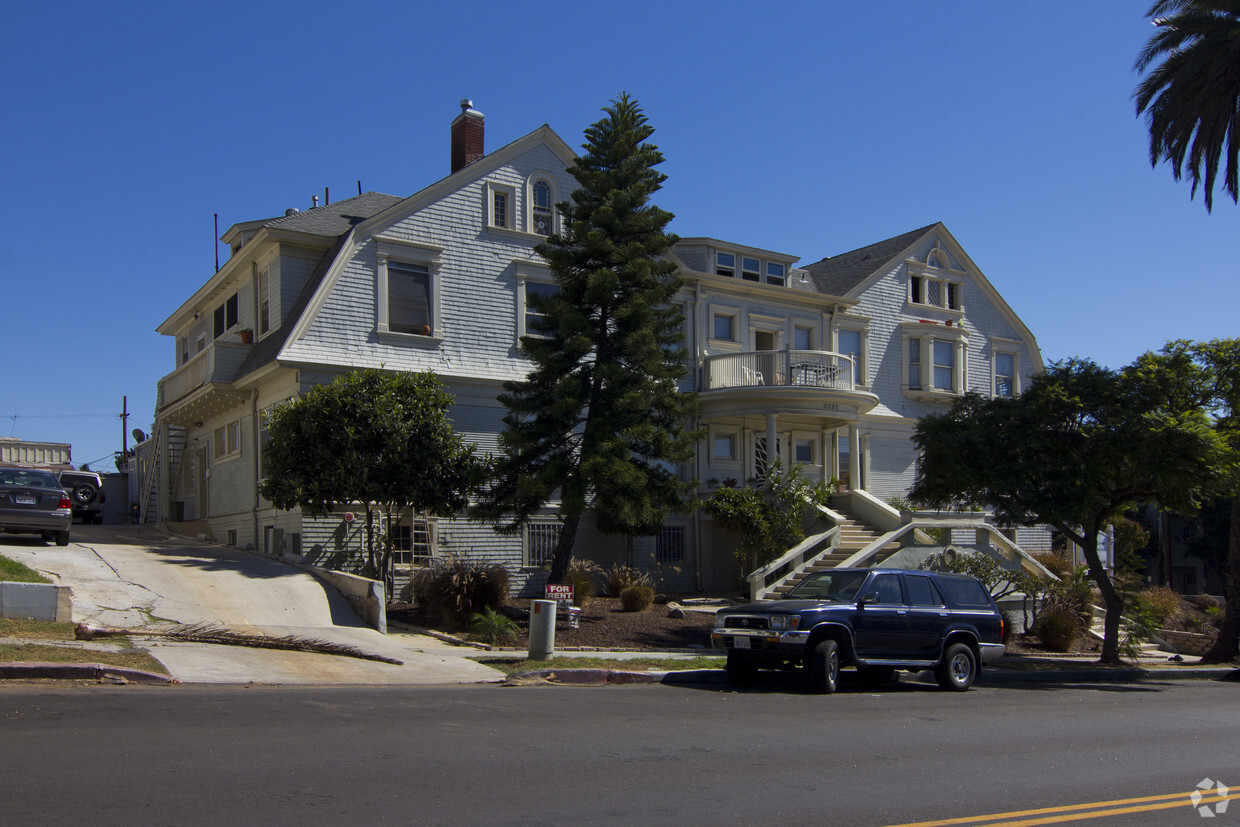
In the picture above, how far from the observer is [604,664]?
14.8 metres

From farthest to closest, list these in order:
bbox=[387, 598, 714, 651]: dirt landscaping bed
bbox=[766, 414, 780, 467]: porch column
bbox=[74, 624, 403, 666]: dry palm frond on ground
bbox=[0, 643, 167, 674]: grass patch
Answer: bbox=[766, 414, 780, 467]: porch column
bbox=[387, 598, 714, 651]: dirt landscaping bed
bbox=[74, 624, 403, 666]: dry palm frond on ground
bbox=[0, 643, 167, 674]: grass patch

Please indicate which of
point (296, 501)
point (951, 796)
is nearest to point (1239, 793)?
point (951, 796)

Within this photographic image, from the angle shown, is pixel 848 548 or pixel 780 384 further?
pixel 780 384

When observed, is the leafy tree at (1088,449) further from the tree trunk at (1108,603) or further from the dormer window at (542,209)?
the dormer window at (542,209)

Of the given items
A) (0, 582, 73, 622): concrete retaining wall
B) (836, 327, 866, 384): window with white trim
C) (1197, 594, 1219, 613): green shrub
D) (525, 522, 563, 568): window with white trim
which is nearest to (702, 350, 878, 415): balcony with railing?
(836, 327, 866, 384): window with white trim

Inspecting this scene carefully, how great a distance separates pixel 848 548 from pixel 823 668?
11.8 meters

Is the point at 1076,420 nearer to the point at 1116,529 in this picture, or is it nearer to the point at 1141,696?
the point at 1141,696

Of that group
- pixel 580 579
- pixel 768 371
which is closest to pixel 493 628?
pixel 580 579

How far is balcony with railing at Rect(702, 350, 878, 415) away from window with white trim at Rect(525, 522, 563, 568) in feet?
17.8

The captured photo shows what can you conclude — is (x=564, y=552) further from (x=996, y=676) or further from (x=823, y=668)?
(x=996, y=676)

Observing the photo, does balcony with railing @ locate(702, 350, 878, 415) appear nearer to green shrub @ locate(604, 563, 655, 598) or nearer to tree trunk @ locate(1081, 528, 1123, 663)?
green shrub @ locate(604, 563, 655, 598)

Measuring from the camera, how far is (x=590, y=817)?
20.7ft

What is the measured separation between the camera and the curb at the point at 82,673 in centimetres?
1083

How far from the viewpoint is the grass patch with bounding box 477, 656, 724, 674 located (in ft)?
46.8
